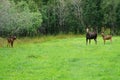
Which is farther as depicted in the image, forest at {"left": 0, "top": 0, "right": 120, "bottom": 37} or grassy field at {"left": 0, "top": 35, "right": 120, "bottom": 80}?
forest at {"left": 0, "top": 0, "right": 120, "bottom": 37}

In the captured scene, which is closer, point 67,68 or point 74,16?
point 67,68

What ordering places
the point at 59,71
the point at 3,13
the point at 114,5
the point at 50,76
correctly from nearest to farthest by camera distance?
the point at 50,76
the point at 59,71
the point at 3,13
the point at 114,5

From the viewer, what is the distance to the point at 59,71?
20016 mm

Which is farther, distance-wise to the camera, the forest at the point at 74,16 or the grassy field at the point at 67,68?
the forest at the point at 74,16

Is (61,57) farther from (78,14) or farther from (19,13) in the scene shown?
(78,14)

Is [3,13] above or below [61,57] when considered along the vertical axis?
above

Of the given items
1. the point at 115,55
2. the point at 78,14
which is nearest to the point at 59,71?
the point at 115,55

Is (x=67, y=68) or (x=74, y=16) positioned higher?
(x=74, y=16)

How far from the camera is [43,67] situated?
21828 mm

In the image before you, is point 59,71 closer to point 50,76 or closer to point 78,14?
point 50,76

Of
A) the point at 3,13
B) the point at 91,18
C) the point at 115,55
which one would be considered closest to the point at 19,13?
the point at 3,13

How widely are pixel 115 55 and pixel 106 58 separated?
5.47 feet

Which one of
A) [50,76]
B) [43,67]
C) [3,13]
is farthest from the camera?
[3,13]

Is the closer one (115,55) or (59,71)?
(59,71)
